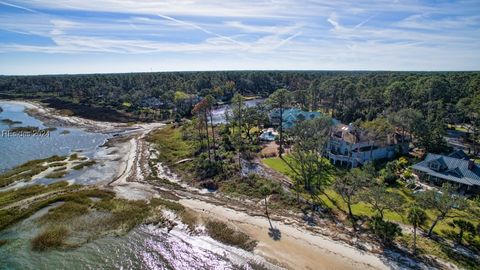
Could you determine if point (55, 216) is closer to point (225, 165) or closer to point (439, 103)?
point (225, 165)

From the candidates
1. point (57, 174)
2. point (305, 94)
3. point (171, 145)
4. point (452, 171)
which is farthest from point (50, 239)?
point (305, 94)

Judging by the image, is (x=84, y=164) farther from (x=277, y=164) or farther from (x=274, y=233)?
(x=274, y=233)

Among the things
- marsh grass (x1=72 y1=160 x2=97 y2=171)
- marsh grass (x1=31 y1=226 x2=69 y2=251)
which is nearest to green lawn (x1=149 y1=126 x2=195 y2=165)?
marsh grass (x1=72 y1=160 x2=97 y2=171)

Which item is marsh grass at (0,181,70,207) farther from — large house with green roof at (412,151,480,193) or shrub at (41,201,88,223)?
large house with green roof at (412,151,480,193)

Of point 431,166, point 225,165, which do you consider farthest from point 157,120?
point 431,166

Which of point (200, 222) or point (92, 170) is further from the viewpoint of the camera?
point (92, 170)

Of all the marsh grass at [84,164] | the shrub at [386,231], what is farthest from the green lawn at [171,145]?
the shrub at [386,231]
